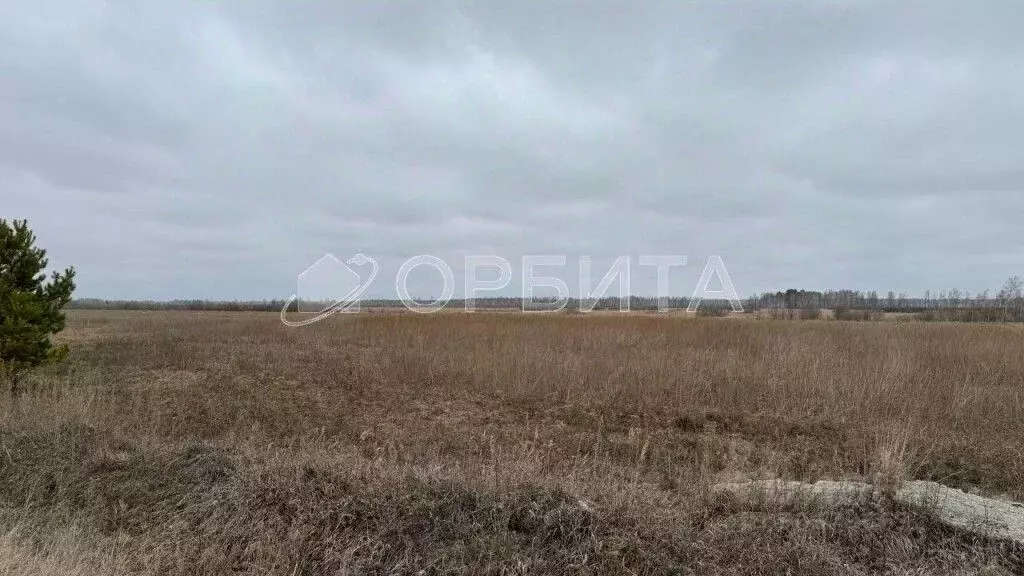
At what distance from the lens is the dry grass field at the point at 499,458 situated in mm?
2779

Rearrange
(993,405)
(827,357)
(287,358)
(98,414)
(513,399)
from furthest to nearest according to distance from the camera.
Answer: (287,358)
(827,357)
(513,399)
(993,405)
(98,414)

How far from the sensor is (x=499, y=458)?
3963 millimetres

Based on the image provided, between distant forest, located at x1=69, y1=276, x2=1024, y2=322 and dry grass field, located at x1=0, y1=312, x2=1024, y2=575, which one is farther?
distant forest, located at x1=69, y1=276, x2=1024, y2=322

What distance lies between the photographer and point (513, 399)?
8.57 meters

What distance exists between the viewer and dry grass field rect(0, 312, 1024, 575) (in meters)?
2.78

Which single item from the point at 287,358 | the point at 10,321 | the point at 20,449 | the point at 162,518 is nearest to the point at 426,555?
the point at 162,518

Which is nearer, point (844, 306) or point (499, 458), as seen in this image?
point (499, 458)

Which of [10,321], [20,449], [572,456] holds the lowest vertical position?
[572,456]

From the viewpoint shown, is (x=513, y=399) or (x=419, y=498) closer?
(x=419, y=498)

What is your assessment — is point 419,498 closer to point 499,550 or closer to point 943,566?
point 499,550

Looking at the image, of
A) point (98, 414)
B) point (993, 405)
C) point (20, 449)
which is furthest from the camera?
point (993, 405)

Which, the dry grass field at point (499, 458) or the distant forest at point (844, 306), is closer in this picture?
the dry grass field at point (499, 458)

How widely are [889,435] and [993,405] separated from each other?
10.6ft

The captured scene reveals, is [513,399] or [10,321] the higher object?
[10,321]
